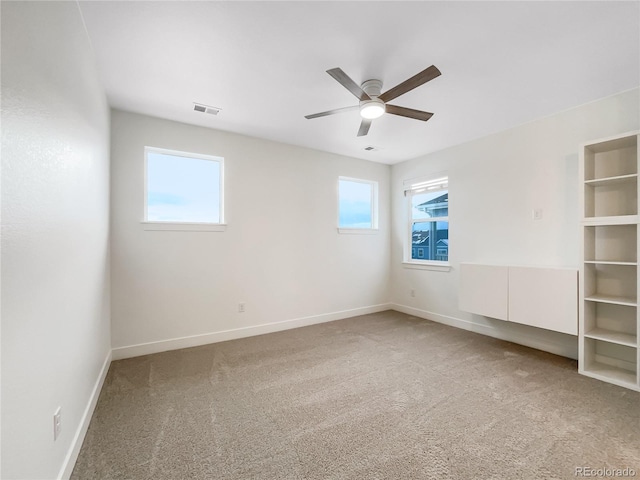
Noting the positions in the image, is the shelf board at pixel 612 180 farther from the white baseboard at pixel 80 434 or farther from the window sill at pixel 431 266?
the white baseboard at pixel 80 434

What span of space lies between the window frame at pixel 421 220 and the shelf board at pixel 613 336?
1729 mm

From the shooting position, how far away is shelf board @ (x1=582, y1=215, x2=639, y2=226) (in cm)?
238

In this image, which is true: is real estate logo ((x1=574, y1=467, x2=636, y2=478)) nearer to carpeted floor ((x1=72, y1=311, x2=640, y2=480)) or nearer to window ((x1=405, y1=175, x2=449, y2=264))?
carpeted floor ((x1=72, y1=311, x2=640, y2=480))

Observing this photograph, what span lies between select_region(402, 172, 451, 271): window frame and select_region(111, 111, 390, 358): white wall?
1.41 feet

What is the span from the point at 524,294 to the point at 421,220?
→ 2003 millimetres

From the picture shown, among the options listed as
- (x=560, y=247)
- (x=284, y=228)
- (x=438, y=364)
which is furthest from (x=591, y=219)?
(x=284, y=228)

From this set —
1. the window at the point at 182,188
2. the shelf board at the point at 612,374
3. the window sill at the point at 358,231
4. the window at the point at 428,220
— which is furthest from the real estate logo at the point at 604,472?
the window at the point at 182,188

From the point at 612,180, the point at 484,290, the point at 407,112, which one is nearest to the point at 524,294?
the point at 484,290

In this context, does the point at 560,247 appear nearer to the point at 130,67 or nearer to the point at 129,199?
the point at 130,67

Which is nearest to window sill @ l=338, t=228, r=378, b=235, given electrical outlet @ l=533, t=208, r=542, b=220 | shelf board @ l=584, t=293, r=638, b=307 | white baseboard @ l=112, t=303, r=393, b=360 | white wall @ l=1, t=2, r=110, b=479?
white baseboard @ l=112, t=303, r=393, b=360

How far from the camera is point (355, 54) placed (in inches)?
82.0

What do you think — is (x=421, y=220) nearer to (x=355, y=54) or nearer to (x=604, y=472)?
(x=355, y=54)

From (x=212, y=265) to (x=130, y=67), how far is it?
2.10 metres

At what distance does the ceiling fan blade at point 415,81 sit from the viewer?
1830mm
